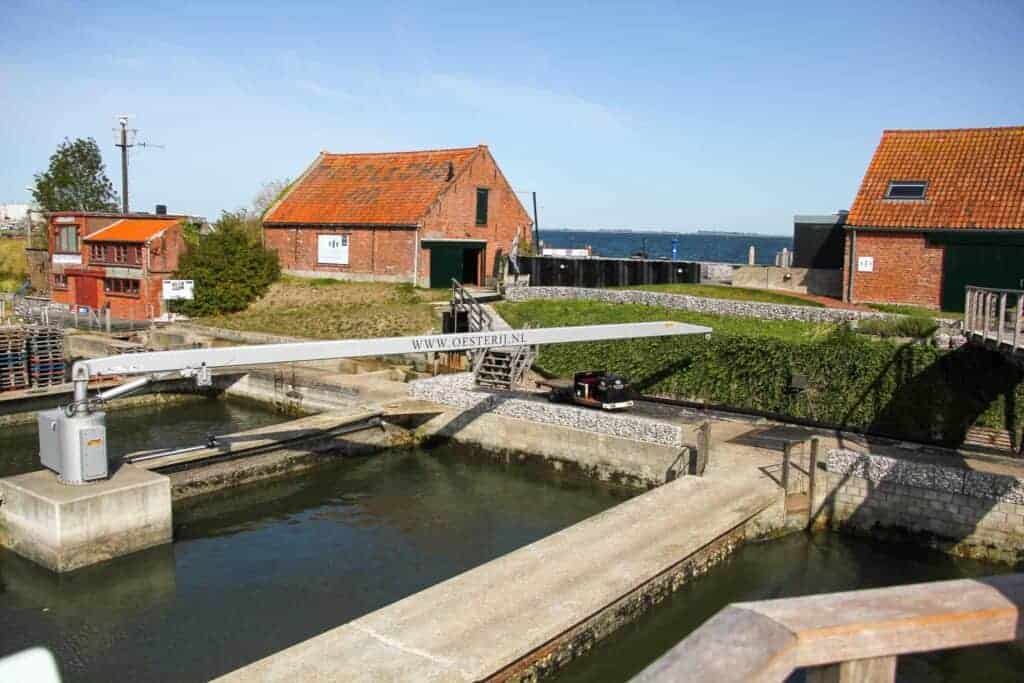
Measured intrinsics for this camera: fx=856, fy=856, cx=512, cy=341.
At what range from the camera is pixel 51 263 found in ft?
140

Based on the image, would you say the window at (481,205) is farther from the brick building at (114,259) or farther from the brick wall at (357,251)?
the brick building at (114,259)

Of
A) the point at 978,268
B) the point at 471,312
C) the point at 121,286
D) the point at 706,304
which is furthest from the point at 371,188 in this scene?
the point at 978,268

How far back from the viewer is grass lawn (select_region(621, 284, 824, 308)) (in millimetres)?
30064

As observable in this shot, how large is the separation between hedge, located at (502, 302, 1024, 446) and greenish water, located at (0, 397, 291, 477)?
34.1 ft

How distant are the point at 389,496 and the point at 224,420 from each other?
974 centimetres

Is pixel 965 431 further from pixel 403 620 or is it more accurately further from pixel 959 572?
pixel 403 620

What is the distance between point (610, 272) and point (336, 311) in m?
11.5

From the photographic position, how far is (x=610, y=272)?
35000 millimetres

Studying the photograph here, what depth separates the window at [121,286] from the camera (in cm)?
3888

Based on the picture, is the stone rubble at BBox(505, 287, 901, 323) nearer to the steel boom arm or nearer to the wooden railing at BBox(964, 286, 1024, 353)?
the wooden railing at BBox(964, 286, 1024, 353)

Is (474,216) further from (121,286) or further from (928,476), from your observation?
(928,476)

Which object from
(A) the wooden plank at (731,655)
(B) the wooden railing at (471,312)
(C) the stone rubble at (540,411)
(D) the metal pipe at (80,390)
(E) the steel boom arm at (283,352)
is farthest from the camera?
(B) the wooden railing at (471,312)

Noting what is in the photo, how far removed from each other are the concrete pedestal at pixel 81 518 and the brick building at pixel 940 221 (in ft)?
76.1

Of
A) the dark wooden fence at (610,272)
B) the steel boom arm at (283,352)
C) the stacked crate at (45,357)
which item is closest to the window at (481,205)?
the dark wooden fence at (610,272)
